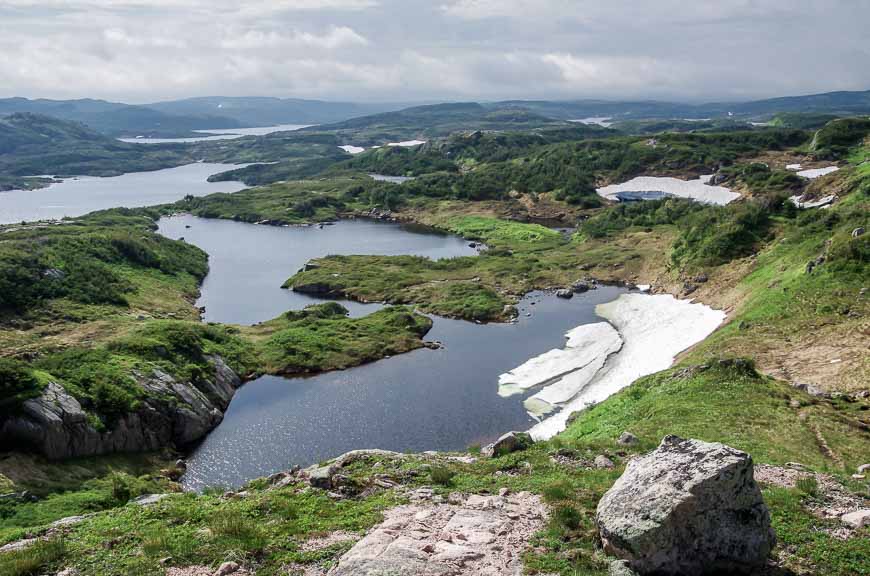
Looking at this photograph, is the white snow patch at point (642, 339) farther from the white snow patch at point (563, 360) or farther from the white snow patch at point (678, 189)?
the white snow patch at point (678, 189)

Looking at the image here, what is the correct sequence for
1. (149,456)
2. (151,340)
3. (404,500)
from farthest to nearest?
(151,340) → (149,456) → (404,500)

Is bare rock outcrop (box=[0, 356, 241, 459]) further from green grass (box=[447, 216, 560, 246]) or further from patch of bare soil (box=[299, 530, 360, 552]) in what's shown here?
green grass (box=[447, 216, 560, 246])

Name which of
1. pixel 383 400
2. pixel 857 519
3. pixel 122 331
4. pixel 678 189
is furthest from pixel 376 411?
pixel 678 189

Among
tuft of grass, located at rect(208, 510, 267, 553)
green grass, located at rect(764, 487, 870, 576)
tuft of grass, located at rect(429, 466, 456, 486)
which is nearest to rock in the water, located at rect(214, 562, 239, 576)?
tuft of grass, located at rect(208, 510, 267, 553)

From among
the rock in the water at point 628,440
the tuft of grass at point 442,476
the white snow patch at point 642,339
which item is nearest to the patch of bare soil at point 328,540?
the tuft of grass at point 442,476

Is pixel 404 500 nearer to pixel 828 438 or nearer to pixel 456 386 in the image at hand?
pixel 828 438

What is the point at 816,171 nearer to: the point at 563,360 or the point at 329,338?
the point at 563,360

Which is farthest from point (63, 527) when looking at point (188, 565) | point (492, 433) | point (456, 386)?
point (456, 386)
